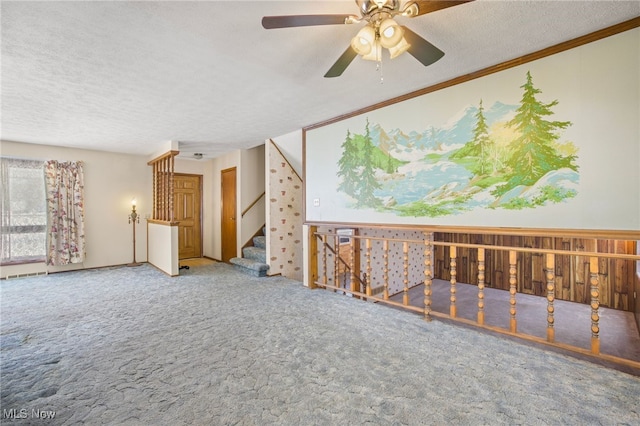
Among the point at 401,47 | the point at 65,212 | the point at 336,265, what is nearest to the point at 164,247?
the point at 65,212

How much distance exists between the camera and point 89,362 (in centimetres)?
212

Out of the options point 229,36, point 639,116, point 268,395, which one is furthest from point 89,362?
point 639,116

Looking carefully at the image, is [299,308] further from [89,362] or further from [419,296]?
[419,296]

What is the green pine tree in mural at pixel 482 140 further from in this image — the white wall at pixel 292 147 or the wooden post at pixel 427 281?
the white wall at pixel 292 147

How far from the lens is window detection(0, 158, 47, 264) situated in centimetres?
470

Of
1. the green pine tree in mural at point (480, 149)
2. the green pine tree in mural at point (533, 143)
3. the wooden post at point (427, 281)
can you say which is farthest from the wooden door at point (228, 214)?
the green pine tree in mural at point (533, 143)

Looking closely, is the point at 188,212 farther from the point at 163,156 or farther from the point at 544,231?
the point at 544,231

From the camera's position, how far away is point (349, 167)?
142 inches

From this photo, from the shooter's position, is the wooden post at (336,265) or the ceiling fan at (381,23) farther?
the wooden post at (336,265)

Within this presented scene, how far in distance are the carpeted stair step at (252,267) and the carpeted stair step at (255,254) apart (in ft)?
0.31

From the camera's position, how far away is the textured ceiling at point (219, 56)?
1.74 meters

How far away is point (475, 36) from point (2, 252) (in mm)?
7228

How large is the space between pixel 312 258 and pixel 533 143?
2.85 metres

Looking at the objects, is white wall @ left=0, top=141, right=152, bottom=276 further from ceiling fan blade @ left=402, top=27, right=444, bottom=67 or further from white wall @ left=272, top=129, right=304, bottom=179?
ceiling fan blade @ left=402, top=27, right=444, bottom=67
